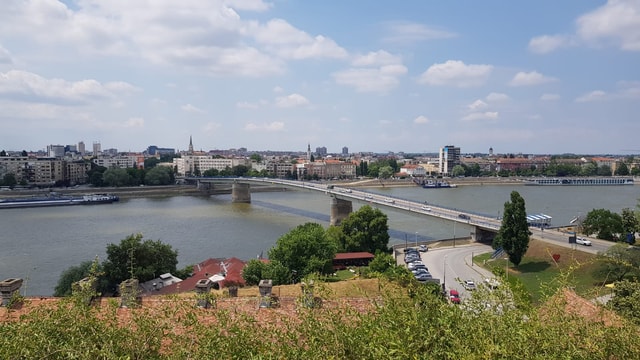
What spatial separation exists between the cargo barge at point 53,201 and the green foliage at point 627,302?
52340mm

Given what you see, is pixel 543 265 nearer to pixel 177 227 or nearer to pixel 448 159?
pixel 177 227

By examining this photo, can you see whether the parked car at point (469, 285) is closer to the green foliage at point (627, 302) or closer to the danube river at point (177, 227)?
the green foliage at point (627, 302)

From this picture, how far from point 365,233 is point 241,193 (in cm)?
3564

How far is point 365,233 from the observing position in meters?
23.5

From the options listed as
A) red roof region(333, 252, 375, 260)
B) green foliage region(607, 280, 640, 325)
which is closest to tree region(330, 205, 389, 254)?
red roof region(333, 252, 375, 260)

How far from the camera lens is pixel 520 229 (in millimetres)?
19891

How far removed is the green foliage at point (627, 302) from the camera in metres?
7.46

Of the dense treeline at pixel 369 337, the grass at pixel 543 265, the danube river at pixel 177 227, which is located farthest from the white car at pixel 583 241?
the dense treeline at pixel 369 337

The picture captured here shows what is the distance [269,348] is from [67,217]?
42529mm

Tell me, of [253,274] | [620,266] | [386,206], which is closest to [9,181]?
[386,206]

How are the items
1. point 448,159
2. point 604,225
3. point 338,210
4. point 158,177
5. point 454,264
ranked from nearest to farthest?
point 454,264 < point 604,225 < point 338,210 < point 158,177 < point 448,159

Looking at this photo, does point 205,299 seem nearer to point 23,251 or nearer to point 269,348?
point 269,348

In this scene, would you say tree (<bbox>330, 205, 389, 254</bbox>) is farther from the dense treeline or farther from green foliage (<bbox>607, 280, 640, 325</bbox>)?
the dense treeline

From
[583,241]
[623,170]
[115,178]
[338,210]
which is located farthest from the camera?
[623,170]
